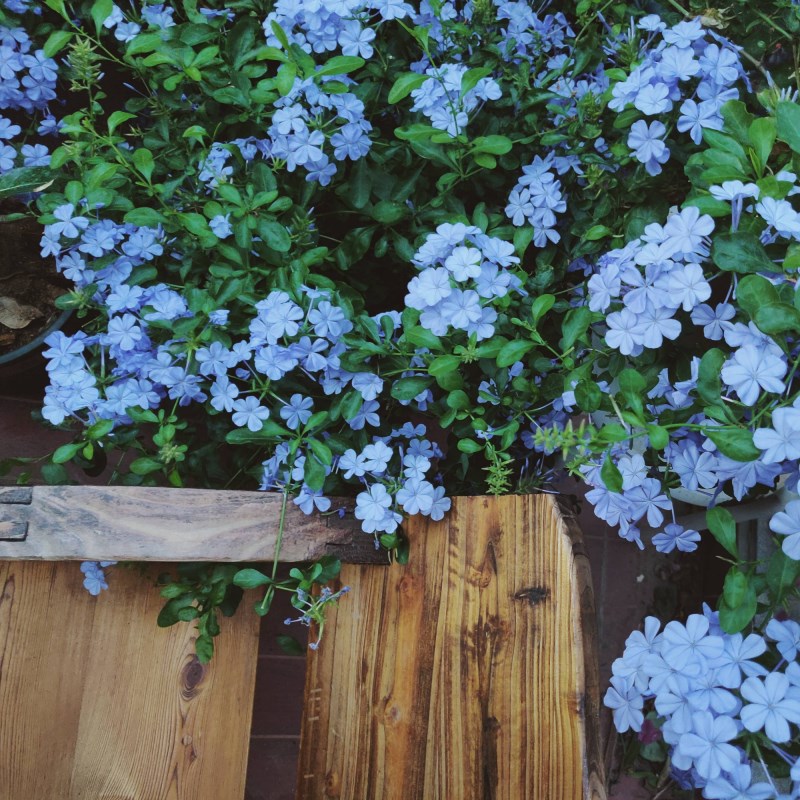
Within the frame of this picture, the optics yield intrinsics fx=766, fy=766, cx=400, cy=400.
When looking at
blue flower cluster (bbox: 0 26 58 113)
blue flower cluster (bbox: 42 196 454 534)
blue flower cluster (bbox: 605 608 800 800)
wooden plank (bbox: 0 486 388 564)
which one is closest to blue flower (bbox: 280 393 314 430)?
blue flower cluster (bbox: 42 196 454 534)

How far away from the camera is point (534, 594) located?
3.32 feet

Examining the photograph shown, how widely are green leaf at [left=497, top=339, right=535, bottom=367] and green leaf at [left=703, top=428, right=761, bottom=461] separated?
293mm

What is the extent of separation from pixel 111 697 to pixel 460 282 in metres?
0.87

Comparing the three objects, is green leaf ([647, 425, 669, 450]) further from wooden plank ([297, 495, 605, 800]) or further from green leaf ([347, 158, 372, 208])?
green leaf ([347, 158, 372, 208])

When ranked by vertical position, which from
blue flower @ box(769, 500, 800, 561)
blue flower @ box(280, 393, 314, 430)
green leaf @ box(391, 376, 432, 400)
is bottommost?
blue flower @ box(769, 500, 800, 561)

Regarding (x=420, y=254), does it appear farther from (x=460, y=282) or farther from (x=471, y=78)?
(x=471, y=78)

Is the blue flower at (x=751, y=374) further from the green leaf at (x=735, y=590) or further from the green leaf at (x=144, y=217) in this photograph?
the green leaf at (x=144, y=217)

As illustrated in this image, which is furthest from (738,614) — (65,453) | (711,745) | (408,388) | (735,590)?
(65,453)

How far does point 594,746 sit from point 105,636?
2.58 ft

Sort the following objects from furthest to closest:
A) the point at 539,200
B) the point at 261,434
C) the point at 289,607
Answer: the point at 289,607 → the point at 539,200 → the point at 261,434

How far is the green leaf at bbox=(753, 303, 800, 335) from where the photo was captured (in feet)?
2.49

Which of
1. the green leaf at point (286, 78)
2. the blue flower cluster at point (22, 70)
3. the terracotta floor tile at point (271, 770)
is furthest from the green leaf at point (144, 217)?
the terracotta floor tile at point (271, 770)

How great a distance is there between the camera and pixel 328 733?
1169mm

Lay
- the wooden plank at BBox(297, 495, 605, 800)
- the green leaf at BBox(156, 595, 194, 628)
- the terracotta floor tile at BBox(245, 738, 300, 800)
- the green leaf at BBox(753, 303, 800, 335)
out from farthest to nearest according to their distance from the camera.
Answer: the terracotta floor tile at BBox(245, 738, 300, 800) < the green leaf at BBox(156, 595, 194, 628) < the wooden plank at BBox(297, 495, 605, 800) < the green leaf at BBox(753, 303, 800, 335)
